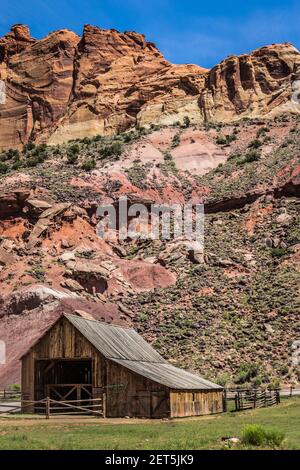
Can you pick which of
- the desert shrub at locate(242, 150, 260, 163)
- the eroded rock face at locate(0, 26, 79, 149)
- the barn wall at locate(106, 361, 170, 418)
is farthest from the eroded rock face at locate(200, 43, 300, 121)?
the barn wall at locate(106, 361, 170, 418)

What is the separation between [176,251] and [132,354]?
31179mm

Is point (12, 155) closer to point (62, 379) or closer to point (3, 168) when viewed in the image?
point (3, 168)

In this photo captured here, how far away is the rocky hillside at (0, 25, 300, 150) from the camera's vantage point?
102125 mm

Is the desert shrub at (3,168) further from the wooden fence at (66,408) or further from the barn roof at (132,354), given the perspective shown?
the wooden fence at (66,408)

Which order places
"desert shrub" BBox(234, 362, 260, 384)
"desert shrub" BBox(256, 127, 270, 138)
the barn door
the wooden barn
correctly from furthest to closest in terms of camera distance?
"desert shrub" BBox(256, 127, 270, 138) → "desert shrub" BBox(234, 362, 260, 384) → the wooden barn → the barn door

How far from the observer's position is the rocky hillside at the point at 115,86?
102125 mm

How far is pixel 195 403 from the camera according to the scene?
3556cm

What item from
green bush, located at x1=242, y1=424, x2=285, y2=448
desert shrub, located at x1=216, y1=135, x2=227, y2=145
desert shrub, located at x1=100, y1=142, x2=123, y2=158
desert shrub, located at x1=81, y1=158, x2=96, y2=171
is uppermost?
desert shrub, located at x1=216, y1=135, x2=227, y2=145

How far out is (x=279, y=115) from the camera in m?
94.8

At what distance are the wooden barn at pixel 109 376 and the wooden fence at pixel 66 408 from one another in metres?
0.34

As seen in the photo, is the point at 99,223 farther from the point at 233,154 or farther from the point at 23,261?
the point at 233,154

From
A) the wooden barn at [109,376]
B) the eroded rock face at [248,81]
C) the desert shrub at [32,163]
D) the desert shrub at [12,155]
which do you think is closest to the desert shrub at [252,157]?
the eroded rock face at [248,81]

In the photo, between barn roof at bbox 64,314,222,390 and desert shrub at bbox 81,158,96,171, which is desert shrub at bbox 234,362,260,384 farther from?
desert shrub at bbox 81,158,96,171

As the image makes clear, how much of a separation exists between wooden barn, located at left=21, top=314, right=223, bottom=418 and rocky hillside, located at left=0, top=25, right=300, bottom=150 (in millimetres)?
63376
